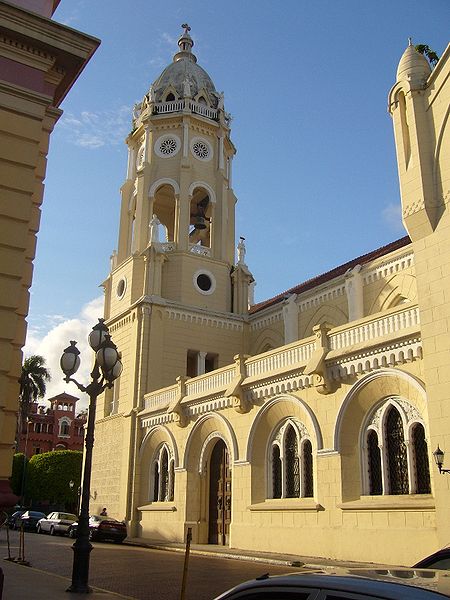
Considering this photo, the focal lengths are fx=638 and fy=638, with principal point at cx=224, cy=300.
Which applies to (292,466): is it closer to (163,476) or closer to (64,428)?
(163,476)

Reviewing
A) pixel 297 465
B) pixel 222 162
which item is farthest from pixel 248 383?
pixel 222 162

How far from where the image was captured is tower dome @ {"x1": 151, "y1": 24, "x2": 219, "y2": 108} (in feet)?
120

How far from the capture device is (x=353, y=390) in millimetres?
17578

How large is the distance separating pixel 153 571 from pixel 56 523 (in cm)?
1897

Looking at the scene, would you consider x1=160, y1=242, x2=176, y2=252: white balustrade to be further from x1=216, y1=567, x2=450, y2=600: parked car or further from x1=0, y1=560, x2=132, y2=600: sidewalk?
x1=216, y1=567, x2=450, y2=600: parked car

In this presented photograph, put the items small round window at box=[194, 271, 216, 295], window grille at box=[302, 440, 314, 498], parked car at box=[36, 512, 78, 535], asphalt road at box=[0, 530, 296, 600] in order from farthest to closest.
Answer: small round window at box=[194, 271, 216, 295] → parked car at box=[36, 512, 78, 535] → window grille at box=[302, 440, 314, 498] → asphalt road at box=[0, 530, 296, 600]

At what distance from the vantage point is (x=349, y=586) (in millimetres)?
2742

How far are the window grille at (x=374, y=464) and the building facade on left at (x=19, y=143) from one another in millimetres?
11162

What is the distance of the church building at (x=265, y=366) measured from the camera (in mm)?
16156

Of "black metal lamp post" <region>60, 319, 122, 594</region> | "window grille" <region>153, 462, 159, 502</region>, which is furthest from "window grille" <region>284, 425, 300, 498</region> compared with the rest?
"window grille" <region>153, 462, 159, 502</region>

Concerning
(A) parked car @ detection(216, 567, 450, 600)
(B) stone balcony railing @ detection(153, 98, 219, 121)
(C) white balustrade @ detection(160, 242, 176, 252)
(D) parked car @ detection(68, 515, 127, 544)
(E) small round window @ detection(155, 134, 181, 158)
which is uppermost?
(B) stone balcony railing @ detection(153, 98, 219, 121)

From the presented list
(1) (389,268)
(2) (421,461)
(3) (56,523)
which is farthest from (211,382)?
(3) (56,523)

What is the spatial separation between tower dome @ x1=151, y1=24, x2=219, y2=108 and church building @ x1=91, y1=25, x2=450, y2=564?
14 centimetres

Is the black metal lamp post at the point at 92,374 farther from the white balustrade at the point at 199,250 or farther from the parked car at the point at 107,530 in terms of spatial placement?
the white balustrade at the point at 199,250
